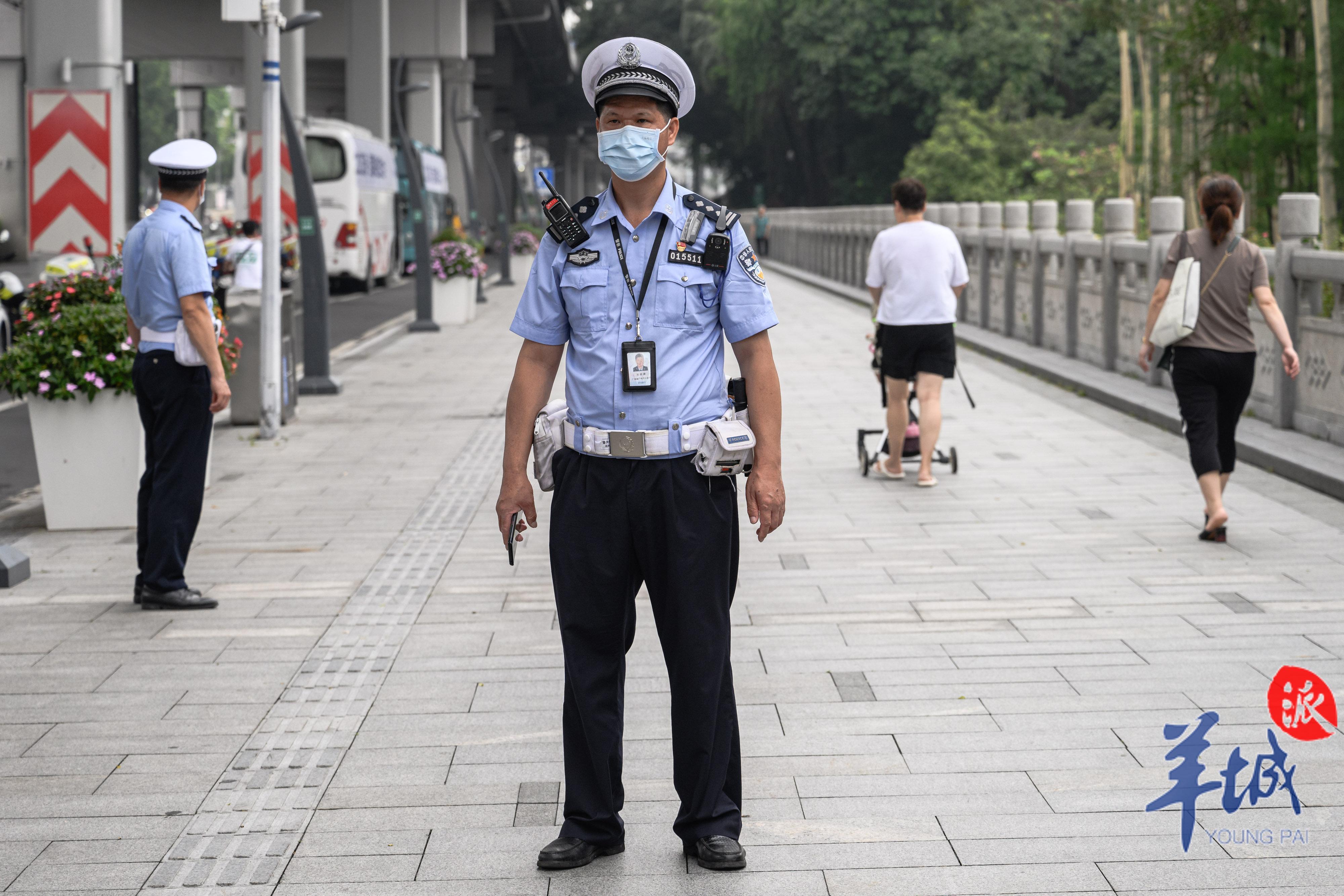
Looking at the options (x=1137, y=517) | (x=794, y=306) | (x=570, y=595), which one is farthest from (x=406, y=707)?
(x=794, y=306)

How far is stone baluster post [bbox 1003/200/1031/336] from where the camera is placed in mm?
19500

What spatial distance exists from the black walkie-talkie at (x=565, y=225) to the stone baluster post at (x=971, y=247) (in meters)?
17.9

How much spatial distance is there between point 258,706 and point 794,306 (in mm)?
23343

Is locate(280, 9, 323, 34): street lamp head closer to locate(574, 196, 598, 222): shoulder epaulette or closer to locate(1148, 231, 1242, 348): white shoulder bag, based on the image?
locate(1148, 231, 1242, 348): white shoulder bag

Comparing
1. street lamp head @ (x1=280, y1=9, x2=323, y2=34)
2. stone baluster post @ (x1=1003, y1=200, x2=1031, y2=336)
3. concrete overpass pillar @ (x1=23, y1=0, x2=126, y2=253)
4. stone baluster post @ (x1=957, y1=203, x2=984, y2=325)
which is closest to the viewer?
concrete overpass pillar @ (x1=23, y1=0, x2=126, y2=253)

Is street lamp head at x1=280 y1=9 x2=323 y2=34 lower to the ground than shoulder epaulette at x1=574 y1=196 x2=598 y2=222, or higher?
higher

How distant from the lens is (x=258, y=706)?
17.4 feet

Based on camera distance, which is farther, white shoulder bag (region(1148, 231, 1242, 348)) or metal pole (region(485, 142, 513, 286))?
metal pole (region(485, 142, 513, 286))

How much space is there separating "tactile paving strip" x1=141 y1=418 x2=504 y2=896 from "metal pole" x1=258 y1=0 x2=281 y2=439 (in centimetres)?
402

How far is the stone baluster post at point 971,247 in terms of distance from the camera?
70.3ft

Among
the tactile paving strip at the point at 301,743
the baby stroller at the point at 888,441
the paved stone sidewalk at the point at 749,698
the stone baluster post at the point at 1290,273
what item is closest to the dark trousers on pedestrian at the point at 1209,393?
the paved stone sidewalk at the point at 749,698

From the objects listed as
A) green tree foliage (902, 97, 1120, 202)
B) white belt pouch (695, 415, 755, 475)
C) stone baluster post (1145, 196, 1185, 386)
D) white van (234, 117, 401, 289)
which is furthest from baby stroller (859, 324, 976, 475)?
green tree foliage (902, 97, 1120, 202)

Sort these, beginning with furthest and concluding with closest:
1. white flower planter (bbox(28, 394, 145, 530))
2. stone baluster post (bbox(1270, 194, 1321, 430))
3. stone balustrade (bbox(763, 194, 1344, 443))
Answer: stone baluster post (bbox(1270, 194, 1321, 430)) → stone balustrade (bbox(763, 194, 1344, 443)) → white flower planter (bbox(28, 394, 145, 530))

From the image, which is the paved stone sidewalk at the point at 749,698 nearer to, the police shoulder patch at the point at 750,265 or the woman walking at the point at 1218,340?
the woman walking at the point at 1218,340
